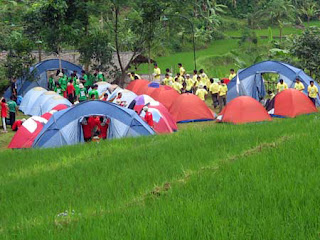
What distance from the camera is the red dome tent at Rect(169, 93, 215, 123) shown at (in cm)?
1795

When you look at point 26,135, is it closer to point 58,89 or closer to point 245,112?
point 245,112

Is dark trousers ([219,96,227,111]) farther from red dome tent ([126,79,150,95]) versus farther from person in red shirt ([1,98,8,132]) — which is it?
person in red shirt ([1,98,8,132])

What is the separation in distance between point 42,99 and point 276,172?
15.0 m

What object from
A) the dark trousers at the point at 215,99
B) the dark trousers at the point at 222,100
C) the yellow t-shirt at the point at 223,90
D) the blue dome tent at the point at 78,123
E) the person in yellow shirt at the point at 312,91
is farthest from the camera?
the dark trousers at the point at 215,99

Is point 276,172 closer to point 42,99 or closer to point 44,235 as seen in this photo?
point 44,235

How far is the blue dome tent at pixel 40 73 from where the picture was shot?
77.9 ft

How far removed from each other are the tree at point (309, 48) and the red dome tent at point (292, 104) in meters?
7.31

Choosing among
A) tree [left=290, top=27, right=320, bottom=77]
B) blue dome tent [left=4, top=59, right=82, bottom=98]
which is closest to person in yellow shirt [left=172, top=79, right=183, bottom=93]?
tree [left=290, top=27, right=320, bottom=77]

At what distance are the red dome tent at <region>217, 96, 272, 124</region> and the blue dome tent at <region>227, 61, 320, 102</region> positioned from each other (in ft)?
9.32

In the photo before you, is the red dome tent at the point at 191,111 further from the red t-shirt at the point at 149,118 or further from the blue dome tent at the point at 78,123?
the blue dome tent at the point at 78,123

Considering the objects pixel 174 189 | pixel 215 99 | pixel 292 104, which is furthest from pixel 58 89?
pixel 174 189

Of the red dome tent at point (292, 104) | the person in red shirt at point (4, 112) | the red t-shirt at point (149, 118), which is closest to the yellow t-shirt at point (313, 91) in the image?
the red dome tent at point (292, 104)

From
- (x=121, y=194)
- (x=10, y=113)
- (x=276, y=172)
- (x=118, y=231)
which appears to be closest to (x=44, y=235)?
(x=118, y=231)

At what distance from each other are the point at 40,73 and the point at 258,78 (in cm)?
1090
